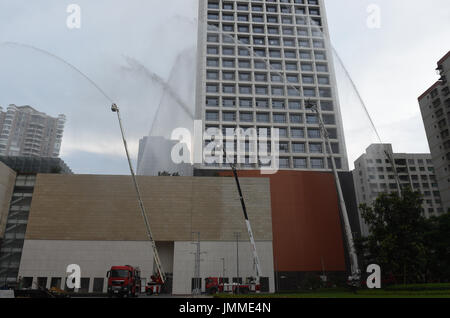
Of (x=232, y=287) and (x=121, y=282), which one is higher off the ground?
(x=121, y=282)

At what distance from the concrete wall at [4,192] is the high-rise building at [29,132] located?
6190 cm

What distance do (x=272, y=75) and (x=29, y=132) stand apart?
333ft

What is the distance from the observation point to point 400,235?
31109 millimetres

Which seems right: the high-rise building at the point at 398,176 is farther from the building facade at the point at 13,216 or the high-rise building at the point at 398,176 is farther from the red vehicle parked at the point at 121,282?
the building facade at the point at 13,216

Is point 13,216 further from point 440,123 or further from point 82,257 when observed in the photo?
point 440,123

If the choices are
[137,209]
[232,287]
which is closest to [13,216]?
[137,209]

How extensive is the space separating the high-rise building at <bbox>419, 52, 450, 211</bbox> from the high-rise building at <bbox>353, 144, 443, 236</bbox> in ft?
73.7

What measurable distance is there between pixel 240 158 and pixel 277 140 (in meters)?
10.2

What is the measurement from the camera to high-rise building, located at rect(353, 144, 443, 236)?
10656cm

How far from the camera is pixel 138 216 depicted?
52562 mm

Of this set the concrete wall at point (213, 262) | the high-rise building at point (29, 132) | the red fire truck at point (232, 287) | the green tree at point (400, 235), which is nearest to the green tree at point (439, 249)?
the green tree at point (400, 235)

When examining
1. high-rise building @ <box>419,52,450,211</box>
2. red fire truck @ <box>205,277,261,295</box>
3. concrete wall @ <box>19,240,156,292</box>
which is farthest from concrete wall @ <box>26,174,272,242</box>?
high-rise building @ <box>419,52,450,211</box>

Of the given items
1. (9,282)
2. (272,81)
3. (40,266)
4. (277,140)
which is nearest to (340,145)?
(277,140)

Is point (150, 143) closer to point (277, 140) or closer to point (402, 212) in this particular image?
point (277, 140)
